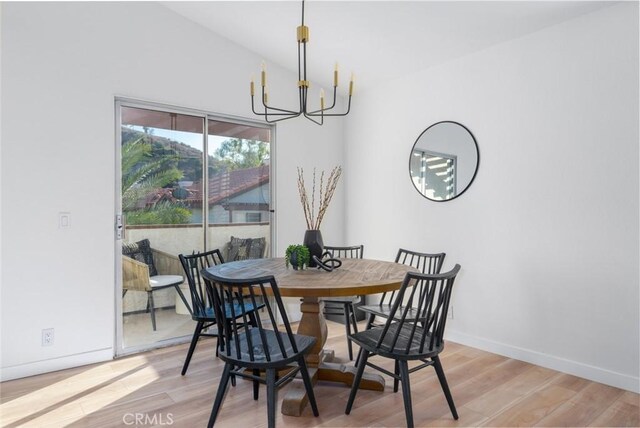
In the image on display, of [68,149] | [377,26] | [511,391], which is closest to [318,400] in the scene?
[511,391]

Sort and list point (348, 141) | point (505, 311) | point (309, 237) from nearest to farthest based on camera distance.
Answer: point (309, 237) → point (505, 311) → point (348, 141)

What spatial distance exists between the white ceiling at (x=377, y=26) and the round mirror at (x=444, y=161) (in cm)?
65

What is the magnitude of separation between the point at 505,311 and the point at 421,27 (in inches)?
90.5

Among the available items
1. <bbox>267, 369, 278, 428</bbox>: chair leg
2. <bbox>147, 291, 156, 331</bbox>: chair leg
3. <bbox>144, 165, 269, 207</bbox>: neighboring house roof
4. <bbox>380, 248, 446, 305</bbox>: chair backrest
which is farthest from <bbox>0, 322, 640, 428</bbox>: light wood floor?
<bbox>144, 165, 269, 207</bbox>: neighboring house roof

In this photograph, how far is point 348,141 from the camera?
4.53 metres

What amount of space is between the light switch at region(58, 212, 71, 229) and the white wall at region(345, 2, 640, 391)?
286cm

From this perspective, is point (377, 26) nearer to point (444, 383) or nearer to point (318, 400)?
point (444, 383)

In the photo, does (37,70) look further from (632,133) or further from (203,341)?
(632,133)

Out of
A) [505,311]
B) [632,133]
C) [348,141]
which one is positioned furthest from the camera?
[348,141]

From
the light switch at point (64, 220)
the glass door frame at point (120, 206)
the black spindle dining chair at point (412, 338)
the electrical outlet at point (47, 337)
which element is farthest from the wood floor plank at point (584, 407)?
the light switch at point (64, 220)

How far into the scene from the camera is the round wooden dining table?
203cm

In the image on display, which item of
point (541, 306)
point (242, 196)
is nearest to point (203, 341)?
point (242, 196)

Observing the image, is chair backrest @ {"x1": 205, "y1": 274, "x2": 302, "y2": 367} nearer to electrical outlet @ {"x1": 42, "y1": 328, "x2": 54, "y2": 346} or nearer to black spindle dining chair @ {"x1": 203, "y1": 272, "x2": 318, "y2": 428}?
black spindle dining chair @ {"x1": 203, "y1": 272, "x2": 318, "y2": 428}

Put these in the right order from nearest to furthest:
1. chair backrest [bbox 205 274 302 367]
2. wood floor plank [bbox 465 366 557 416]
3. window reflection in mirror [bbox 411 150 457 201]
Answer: chair backrest [bbox 205 274 302 367]
wood floor plank [bbox 465 366 557 416]
window reflection in mirror [bbox 411 150 457 201]
